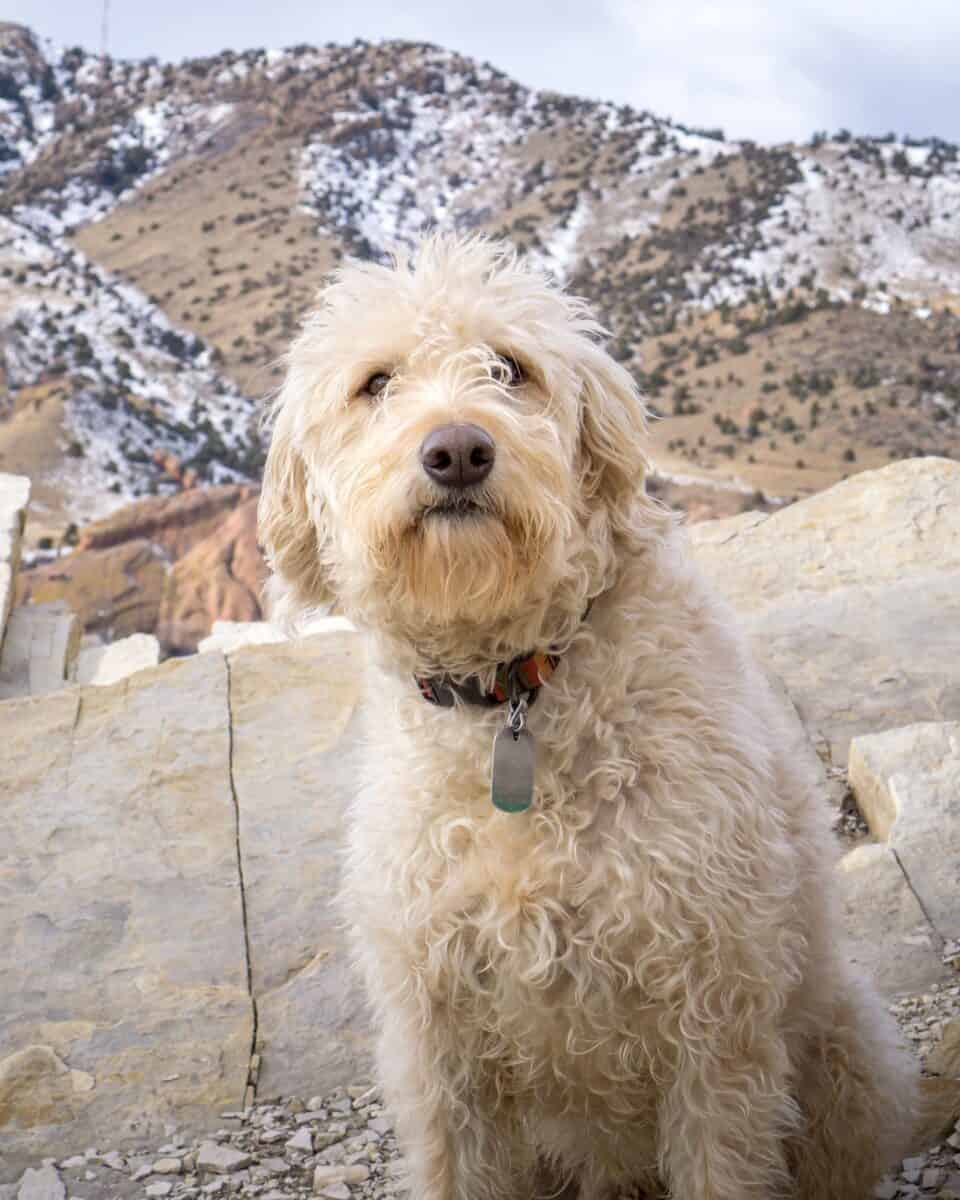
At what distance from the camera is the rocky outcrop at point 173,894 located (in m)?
4.34

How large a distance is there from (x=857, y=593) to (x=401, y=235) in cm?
1380

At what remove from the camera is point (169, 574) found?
712 inches

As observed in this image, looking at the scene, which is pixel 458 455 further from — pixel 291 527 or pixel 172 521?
pixel 172 521

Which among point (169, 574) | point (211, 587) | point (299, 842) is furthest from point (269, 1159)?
point (169, 574)

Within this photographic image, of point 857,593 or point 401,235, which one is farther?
point 401,235

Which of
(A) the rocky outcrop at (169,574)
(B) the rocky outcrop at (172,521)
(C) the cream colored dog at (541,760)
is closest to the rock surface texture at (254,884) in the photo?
(C) the cream colored dog at (541,760)

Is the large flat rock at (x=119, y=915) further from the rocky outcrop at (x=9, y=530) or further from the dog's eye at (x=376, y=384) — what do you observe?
the rocky outcrop at (x=9, y=530)

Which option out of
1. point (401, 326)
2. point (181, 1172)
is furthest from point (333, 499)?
point (181, 1172)

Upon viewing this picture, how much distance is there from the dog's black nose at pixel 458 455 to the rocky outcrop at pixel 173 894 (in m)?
2.69

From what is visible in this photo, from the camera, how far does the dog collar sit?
287cm

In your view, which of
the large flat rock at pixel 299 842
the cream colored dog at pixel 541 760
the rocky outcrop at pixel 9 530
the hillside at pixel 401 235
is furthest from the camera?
the hillside at pixel 401 235

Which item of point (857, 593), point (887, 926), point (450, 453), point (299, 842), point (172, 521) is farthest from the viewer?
point (172, 521)

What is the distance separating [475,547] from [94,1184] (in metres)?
2.62

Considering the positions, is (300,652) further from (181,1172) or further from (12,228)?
(12,228)
